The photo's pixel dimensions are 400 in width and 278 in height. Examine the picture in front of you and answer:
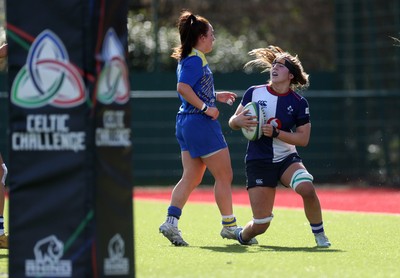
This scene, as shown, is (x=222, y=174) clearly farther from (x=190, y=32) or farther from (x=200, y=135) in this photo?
(x=190, y=32)

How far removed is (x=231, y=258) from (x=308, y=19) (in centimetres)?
2136

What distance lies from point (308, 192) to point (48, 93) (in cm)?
360

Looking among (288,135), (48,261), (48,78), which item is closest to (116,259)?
(48,261)

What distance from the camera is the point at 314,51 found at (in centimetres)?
2836

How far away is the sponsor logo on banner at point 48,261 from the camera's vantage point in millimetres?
6008

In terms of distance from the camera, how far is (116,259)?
610 centimetres

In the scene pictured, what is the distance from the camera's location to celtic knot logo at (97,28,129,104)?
19.8 feet

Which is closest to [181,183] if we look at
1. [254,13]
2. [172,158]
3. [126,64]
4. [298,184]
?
Result: [298,184]

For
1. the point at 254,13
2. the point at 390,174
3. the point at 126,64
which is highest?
the point at 254,13

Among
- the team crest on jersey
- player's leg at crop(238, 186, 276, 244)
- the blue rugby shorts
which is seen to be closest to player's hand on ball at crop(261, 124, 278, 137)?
the team crest on jersey

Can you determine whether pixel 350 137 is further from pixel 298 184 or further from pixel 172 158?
pixel 298 184

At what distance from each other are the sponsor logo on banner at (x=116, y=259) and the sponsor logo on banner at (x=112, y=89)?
562mm

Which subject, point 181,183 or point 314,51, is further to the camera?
point 314,51

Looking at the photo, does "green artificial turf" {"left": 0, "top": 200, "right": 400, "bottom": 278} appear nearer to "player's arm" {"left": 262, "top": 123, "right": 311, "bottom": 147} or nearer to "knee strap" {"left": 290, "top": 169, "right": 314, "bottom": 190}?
"knee strap" {"left": 290, "top": 169, "right": 314, "bottom": 190}
